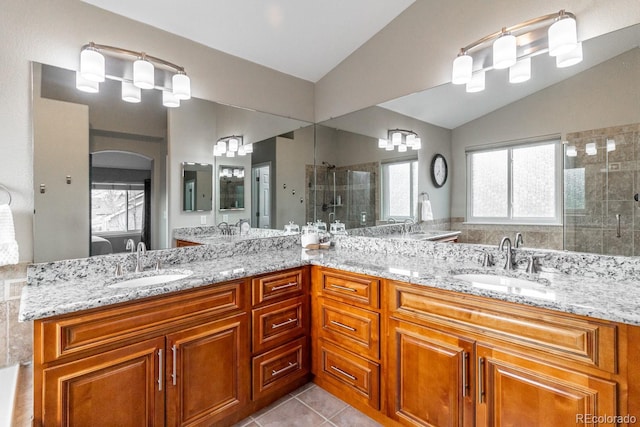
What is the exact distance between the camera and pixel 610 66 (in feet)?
5.03

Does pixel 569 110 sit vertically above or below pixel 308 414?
above

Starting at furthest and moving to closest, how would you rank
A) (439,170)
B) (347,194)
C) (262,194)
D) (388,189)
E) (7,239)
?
(347,194), (262,194), (388,189), (439,170), (7,239)

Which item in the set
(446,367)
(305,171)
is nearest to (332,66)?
(305,171)

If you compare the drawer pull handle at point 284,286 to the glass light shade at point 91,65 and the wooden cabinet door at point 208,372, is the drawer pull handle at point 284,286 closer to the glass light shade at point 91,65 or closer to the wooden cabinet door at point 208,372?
the wooden cabinet door at point 208,372

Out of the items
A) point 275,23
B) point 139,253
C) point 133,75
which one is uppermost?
point 275,23

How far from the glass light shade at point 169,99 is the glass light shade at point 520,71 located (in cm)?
208

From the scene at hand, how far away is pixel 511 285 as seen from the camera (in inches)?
63.7

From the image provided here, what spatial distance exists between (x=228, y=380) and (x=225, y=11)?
2285 mm

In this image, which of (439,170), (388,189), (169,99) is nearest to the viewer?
(169,99)

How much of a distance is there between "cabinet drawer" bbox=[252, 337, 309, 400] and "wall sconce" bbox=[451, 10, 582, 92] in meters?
2.01

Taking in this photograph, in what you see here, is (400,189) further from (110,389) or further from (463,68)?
(110,389)

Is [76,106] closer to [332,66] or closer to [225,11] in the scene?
[225,11]

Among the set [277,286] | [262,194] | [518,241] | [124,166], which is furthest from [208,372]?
[518,241]

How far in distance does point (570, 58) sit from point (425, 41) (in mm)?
898
